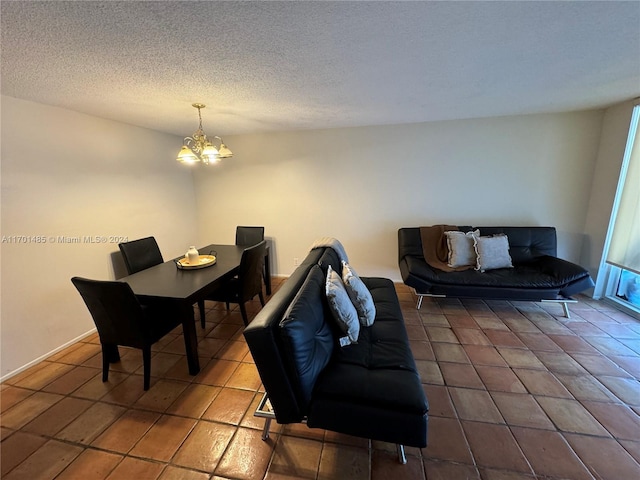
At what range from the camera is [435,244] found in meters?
3.26

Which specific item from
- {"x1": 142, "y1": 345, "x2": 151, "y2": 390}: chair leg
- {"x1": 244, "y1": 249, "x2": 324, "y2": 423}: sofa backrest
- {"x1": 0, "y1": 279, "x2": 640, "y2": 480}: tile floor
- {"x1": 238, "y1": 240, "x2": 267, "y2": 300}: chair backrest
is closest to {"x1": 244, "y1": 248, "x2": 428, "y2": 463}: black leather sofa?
{"x1": 244, "y1": 249, "x2": 324, "y2": 423}: sofa backrest

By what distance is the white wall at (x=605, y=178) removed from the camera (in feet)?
9.04

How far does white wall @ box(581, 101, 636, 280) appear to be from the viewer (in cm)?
275

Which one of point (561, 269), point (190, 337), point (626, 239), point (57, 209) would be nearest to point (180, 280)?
point (190, 337)

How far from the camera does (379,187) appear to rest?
11.9ft

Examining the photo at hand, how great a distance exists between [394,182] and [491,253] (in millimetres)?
1453

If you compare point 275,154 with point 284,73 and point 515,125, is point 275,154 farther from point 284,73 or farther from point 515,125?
point 515,125

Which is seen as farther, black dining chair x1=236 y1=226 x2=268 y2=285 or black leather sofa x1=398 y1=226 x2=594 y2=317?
black dining chair x1=236 y1=226 x2=268 y2=285

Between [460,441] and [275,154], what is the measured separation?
11.8 feet

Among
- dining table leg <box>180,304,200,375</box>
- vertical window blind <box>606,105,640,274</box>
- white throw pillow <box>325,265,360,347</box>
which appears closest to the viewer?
white throw pillow <box>325,265,360,347</box>

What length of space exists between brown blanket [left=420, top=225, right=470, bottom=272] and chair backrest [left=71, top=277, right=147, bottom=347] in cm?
290

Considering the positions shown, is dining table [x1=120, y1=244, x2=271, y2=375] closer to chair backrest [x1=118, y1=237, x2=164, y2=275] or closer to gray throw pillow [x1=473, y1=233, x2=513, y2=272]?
chair backrest [x1=118, y1=237, x2=164, y2=275]

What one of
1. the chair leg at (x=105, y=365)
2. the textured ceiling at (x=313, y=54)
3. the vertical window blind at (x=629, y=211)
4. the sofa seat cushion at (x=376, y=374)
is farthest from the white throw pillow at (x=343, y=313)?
the vertical window blind at (x=629, y=211)

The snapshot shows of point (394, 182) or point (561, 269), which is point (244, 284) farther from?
point (561, 269)
